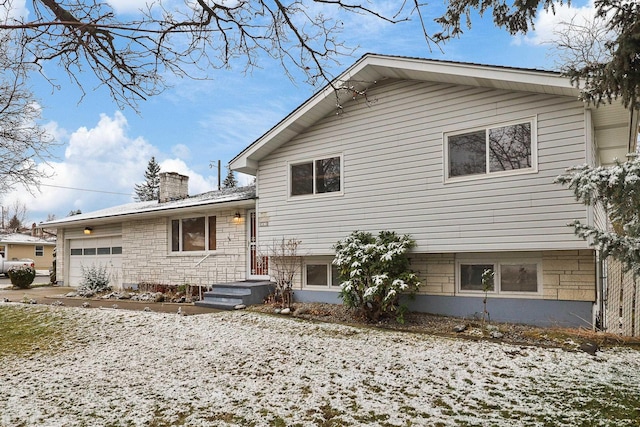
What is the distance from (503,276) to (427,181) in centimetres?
250

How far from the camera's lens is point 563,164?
24.4 ft

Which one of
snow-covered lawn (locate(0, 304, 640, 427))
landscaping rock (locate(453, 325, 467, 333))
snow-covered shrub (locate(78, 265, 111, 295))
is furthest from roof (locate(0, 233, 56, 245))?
landscaping rock (locate(453, 325, 467, 333))

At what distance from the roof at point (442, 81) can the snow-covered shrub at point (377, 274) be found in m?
3.34

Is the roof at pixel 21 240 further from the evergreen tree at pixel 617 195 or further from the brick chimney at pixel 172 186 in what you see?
the evergreen tree at pixel 617 195

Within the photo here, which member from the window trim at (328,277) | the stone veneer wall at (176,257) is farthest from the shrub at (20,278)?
the window trim at (328,277)

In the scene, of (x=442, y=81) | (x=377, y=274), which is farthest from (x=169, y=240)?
(x=442, y=81)

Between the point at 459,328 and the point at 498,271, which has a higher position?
the point at 498,271

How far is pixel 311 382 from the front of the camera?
4.82 metres

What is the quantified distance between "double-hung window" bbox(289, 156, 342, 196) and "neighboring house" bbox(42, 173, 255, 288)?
5.16ft

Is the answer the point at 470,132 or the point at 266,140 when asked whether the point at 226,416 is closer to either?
the point at 470,132

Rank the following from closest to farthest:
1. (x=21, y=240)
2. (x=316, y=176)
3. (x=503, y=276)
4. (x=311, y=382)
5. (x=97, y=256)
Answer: (x=311, y=382)
(x=503, y=276)
(x=316, y=176)
(x=97, y=256)
(x=21, y=240)

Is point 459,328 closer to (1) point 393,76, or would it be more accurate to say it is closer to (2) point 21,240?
(1) point 393,76

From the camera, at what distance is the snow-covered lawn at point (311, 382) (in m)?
3.88

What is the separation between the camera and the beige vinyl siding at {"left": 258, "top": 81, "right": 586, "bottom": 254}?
753 cm
